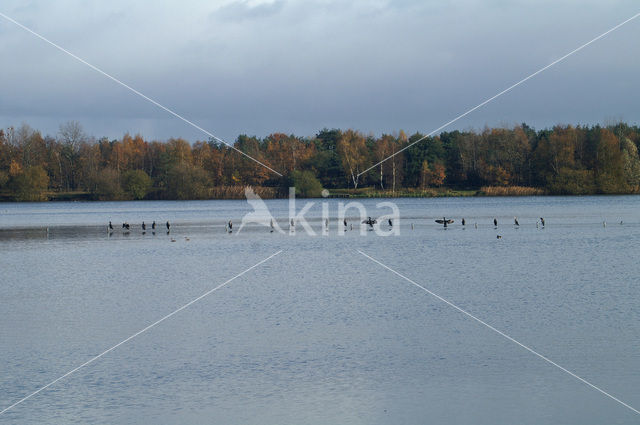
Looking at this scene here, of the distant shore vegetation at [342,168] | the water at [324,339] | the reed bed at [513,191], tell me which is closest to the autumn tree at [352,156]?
the distant shore vegetation at [342,168]

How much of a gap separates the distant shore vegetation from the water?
77677 mm

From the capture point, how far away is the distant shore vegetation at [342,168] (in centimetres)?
10431

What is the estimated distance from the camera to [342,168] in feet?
373

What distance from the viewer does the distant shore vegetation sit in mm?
104312

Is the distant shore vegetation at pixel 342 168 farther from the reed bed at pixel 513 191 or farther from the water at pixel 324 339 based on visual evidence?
the water at pixel 324 339

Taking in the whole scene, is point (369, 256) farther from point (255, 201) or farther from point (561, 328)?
point (255, 201)

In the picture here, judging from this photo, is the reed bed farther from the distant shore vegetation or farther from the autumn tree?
the autumn tree

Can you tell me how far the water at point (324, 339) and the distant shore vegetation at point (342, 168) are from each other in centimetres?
7768

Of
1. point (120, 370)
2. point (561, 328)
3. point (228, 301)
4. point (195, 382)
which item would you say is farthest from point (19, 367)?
point (561, 328)

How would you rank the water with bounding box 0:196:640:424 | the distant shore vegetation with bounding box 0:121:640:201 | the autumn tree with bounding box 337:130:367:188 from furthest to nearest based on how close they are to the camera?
the autumn tree with bounding box 337:130:367:188
the distant shore vegetation with bounding box 0:121:640:201
the water with bounding box 0:196:640:424

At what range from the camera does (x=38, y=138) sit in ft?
378

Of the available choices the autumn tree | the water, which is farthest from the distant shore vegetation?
the water

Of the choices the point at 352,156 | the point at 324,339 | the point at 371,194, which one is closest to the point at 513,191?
the point at 371,194

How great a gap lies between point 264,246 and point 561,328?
2399cm
